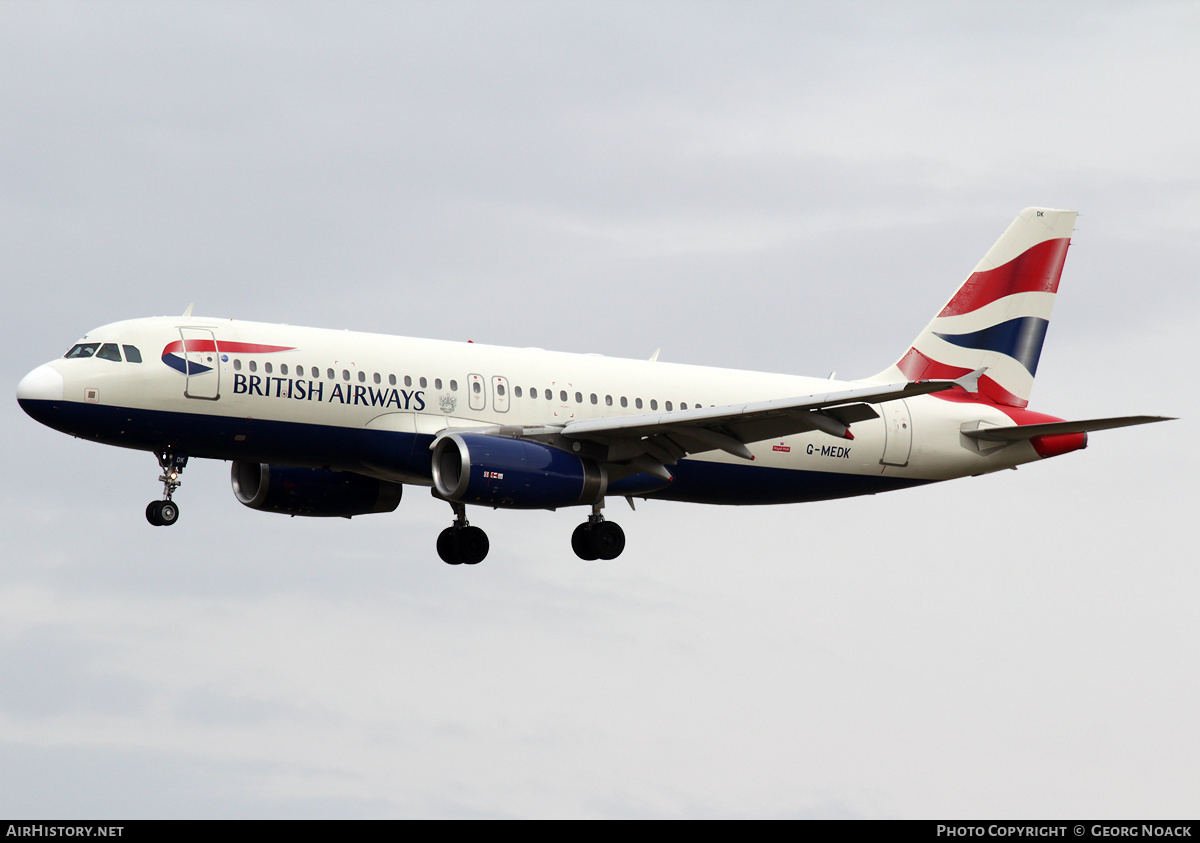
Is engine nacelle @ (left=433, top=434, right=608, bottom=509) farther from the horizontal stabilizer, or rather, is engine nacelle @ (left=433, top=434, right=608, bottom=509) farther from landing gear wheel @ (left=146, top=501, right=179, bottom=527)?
the horizontal stabilizer

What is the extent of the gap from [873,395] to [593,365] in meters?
9.13

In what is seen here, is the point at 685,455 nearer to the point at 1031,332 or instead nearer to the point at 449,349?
the point at 449,349

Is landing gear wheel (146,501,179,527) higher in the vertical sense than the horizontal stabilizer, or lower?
lower

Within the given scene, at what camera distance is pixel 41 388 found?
123ft

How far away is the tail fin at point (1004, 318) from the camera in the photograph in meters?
47.9

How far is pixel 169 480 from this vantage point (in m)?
39.2

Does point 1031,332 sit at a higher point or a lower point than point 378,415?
higher

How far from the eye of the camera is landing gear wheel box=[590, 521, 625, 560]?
139 ft

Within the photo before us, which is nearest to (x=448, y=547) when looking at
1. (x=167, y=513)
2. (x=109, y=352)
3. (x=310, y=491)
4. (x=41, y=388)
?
(x=310, y=491)

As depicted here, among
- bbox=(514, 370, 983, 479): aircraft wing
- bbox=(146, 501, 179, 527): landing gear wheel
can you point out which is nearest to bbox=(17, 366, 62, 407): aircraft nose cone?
bbox=(146, 501, 179, 527): landing gear wheel

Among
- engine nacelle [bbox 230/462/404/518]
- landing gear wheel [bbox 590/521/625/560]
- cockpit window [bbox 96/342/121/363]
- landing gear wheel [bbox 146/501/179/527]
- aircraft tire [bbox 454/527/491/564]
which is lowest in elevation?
landing gear wheel [bbox 146/501/179/527]

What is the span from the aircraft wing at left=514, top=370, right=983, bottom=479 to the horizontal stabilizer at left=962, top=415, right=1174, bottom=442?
12.5 ft

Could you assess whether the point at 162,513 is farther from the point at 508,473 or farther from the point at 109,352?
the point at 508,473

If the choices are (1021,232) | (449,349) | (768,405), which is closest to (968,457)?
(1021,232)
